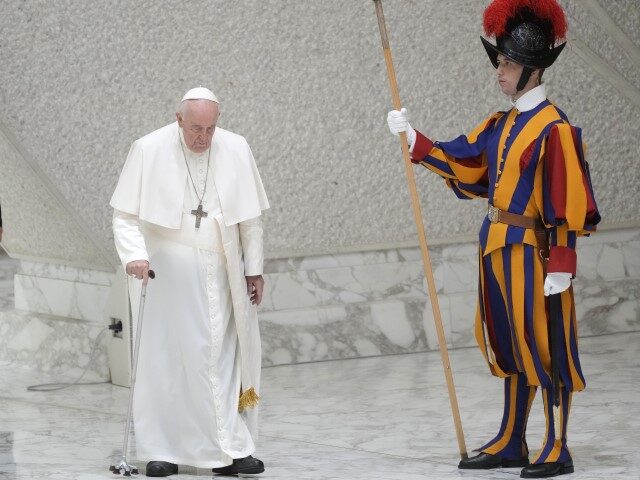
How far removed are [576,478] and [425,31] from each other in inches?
134

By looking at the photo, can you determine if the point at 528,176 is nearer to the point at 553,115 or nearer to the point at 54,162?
the point at 553,115

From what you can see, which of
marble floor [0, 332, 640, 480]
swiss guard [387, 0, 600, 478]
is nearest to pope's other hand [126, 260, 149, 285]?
marble floor [0, 332, 640, 480]

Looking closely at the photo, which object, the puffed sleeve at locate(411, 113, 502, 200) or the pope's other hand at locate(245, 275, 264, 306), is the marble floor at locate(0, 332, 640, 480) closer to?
the pope's other hand at locate(245, 275, 264, 306)

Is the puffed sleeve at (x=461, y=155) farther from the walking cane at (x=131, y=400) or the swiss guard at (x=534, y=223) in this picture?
the walking cane at (x=131, y=400)

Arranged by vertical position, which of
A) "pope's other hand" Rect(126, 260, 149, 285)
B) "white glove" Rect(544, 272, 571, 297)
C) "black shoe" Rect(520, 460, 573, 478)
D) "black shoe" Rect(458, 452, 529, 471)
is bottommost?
"black shoe" Rect(520, 460, 573, 478)

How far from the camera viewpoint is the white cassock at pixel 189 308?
5008 millimetres

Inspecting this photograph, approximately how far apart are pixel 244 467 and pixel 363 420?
106cm

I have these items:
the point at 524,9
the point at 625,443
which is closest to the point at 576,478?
the point at 625,443

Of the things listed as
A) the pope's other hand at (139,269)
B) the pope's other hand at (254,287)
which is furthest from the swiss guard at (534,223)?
the pope's other hand at (139,269)

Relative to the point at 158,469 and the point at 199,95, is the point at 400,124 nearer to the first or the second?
the point at 199,95

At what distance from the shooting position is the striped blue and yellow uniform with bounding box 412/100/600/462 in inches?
184

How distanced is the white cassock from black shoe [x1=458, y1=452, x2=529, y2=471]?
78cm

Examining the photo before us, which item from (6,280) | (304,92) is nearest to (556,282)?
(304,92)

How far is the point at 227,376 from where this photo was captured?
506cm
